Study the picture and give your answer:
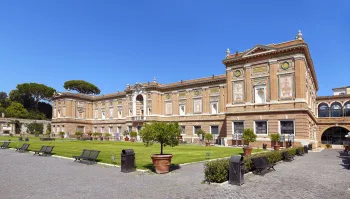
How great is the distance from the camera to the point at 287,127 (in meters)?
28.1

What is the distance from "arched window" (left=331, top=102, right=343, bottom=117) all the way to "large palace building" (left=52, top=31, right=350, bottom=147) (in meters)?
0.15

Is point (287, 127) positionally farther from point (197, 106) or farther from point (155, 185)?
point (155, 185)

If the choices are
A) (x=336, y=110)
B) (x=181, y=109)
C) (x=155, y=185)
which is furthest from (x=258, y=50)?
(x=155, y=185)

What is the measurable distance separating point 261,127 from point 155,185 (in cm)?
2370

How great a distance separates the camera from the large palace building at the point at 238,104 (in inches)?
1110

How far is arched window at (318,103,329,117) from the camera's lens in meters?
44.3

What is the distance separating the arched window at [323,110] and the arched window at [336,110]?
0.93 meters

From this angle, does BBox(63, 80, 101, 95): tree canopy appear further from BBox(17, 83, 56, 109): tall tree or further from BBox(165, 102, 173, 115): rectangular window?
BBox(165, 102, 173, 115): rectangular window

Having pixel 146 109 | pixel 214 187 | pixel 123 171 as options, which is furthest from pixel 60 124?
pixel 214 187

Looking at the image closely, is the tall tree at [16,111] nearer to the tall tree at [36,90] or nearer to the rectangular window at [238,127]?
the tall tree at [36,90]

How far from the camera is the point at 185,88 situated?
149 feet

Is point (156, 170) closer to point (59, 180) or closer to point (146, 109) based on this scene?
point (59, 180)

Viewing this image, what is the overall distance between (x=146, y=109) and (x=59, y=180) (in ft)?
127

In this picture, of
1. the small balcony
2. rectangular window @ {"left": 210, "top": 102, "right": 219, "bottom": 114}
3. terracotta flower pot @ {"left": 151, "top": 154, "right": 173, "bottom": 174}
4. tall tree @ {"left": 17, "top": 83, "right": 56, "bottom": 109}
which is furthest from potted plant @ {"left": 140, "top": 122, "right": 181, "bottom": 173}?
tall tree @ {"left": 17, "top": 83, "right": 56, "bottom": 109}
